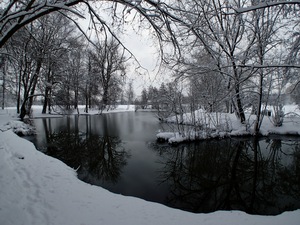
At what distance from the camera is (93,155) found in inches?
341

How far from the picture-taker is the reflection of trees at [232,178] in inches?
182

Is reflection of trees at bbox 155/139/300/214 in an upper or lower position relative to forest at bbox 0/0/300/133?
lower

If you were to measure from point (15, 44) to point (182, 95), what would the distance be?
930 cm

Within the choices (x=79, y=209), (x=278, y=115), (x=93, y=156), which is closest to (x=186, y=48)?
(x=79, y=209)

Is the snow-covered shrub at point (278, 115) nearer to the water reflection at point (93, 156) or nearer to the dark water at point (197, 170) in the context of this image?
the dark water at point (197, 170)

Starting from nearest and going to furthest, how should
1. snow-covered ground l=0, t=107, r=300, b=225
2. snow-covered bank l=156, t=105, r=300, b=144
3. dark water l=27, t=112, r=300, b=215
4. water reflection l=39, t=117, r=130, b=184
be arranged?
snow-covered ground l=0, t=107, r=300, b=225, dark water l=27, t=112, r=300, b=215, water reflection l=39, t=117, r=130, b=184, snow-covered bank l=156, t=105, r=300, b=144

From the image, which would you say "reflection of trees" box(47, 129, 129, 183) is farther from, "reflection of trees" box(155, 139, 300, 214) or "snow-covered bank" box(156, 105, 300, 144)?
"snow-covered bank" box(156, 105, 300, 144)

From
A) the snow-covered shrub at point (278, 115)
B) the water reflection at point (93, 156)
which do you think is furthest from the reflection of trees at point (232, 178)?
the snow-covered shrub at point (278, 115)

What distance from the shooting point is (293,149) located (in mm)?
9484

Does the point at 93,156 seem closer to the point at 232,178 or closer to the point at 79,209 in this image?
the point at 79,209

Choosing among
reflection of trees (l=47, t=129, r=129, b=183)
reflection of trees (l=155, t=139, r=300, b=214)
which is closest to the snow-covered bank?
reflection of trees (l=155, t=139, r=300, b=214)

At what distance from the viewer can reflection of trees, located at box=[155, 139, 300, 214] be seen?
4617mm

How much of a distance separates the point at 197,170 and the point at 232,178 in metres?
1.33

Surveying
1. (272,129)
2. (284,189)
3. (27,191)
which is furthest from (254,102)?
(27,191)
